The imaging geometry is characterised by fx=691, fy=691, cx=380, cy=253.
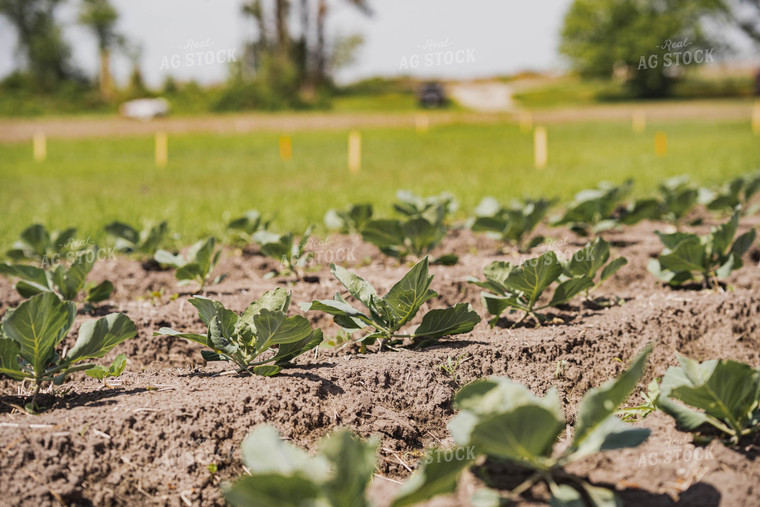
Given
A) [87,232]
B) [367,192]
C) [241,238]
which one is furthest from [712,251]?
[367,192]

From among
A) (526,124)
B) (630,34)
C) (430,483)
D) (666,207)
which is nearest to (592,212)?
(666,207)

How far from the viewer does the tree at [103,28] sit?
4941 cm

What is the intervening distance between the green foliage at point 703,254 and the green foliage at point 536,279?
0.37 metres

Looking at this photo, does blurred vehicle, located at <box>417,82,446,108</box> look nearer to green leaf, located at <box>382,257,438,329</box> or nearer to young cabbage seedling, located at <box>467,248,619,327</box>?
young cabbage seedling, located at <box>467,248,619,327</box>

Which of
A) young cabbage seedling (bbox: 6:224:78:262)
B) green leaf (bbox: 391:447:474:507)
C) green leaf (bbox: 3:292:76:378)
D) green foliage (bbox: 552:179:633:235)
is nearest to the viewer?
green leaf (bbox: 391:447:474:507)

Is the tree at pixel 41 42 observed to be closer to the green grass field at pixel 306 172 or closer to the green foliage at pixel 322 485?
the green grass field at pixel 306 172

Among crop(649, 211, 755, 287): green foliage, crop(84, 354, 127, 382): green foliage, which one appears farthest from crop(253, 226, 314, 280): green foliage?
crop(649, 211, 755, 287): green foliage

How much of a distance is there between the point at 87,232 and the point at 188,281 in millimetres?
2708

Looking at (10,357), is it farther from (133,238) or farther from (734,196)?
(734,196)

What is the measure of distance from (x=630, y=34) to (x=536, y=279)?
53.4 meters

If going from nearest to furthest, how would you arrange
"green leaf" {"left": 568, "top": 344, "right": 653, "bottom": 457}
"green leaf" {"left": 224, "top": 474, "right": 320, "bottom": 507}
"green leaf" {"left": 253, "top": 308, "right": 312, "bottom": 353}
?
"green leaf" {"left": 224, "top": 474, "right": 320, "bottom": 507} < "green leaf" {"left": 568, "top": 344, "right": 653, "bottom": 457} < "green leaf" {"left": 253, "top": 308, "right": 312, "bottom": 353}

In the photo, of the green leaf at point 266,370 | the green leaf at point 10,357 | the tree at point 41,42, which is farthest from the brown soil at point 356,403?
the tree at point 41,42

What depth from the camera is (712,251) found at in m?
3.05

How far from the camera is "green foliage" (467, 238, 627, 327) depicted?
8.03ft
